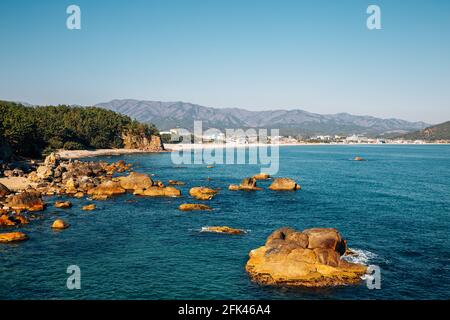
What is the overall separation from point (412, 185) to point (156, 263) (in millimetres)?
74190

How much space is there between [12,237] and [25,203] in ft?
54.4

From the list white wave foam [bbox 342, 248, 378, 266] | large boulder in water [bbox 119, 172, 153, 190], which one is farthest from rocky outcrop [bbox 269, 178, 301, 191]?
white wave foam [bbox 342, 248, 378, 266]

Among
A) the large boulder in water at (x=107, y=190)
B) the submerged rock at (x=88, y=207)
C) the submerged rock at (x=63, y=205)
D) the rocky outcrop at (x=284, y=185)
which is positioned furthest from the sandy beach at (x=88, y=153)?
the rocky outcrop at (x=284, y=185)

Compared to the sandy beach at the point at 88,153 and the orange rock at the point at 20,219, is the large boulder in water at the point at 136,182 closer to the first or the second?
the orange rock at the point at 20,219

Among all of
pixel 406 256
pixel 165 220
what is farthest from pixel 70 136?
pixel 406 256

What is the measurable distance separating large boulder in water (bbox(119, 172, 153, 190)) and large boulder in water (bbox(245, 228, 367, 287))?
142 feet

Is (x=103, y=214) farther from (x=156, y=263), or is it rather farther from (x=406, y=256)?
(x=406, y=256)

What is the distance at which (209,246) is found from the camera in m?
43.3

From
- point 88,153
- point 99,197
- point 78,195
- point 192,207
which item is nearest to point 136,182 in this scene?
point 99,197

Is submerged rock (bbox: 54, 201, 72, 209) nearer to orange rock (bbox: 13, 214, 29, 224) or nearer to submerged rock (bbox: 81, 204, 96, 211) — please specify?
submerged rock (bbox: 81, 204, 96, 211)

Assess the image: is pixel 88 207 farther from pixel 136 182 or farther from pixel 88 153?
pixel 88 153

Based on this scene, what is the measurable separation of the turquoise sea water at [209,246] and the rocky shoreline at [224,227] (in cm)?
155

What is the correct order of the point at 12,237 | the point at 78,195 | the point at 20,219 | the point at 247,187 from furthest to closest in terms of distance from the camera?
the point at 247,187, the point at 78,195, the point at 20,219, the point at 12,237

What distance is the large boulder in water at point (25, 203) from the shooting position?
58.4 meters
